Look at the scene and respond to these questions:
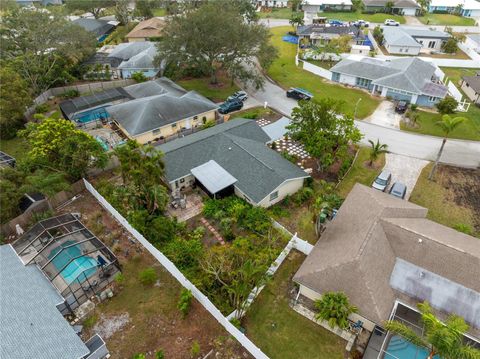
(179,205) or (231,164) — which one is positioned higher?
(231,164)

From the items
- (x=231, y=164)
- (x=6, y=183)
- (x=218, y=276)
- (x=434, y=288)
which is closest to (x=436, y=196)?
(x=434, y=288)

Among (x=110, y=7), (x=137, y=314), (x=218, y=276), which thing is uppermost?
(x=110, y=7)

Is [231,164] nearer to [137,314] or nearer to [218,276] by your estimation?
[218,276]

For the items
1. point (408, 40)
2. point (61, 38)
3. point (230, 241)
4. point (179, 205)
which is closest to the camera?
point (230, 241)

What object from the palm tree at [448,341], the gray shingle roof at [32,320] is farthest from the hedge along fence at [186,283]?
the palm tree at [448,341]

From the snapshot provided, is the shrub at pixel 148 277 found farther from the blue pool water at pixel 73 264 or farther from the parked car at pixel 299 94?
the parked car at pixel 299 94

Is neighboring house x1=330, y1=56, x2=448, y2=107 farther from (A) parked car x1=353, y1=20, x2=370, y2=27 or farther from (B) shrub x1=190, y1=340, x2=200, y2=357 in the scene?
(B) shrub x1=190, y1=340, x2=200, y2=357
